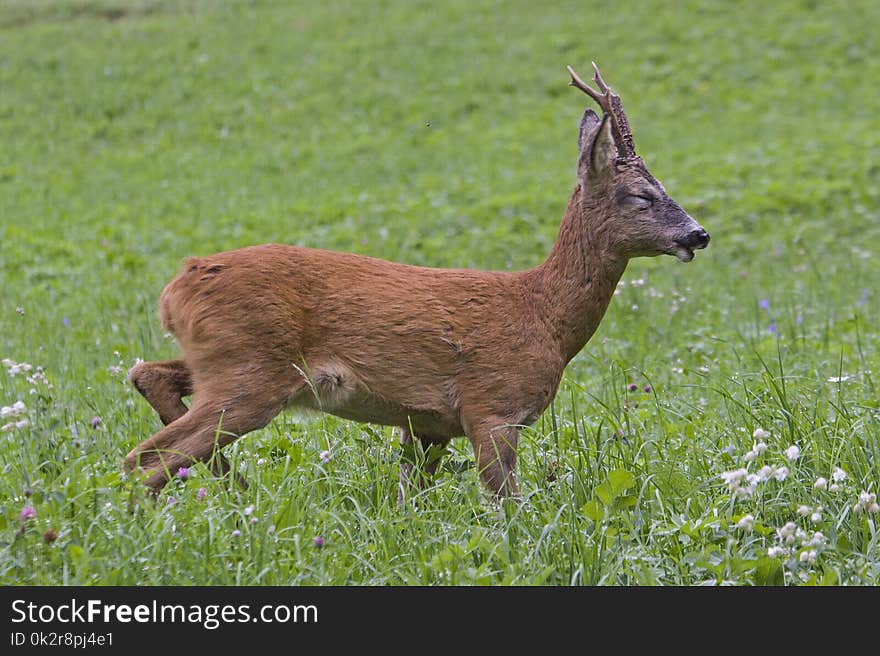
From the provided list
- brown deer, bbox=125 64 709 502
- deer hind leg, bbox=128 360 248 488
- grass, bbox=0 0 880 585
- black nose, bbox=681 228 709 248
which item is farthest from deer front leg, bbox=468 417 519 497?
deer hind leg, bbox=128 360 248 488

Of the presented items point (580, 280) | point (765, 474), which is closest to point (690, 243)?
point (580, 280)

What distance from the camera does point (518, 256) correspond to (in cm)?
1165

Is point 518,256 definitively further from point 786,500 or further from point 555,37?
point 555,37

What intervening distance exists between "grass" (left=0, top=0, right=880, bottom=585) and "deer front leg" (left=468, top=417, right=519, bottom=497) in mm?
111

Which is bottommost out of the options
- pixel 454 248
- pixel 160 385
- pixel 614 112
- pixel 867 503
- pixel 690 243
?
pixel 454 248

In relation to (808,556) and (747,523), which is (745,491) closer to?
(747,523)

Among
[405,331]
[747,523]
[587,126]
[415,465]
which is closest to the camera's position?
[747,523]

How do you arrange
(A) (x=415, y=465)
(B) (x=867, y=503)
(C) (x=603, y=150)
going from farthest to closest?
(C) (x=603, y=150) < (A) (x=415, y=465) < (B) (x=867, y=503)

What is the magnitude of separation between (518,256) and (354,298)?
23.4 feet

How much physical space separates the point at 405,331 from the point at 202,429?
0.82m

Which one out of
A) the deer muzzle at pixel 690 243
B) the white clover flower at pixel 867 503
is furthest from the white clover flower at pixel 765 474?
the deer muzzle at pixel 690 243

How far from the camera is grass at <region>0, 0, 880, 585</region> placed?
3812mm

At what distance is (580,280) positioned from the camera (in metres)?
4.84
